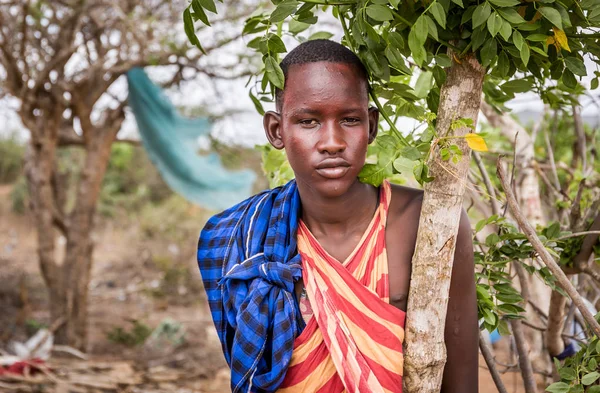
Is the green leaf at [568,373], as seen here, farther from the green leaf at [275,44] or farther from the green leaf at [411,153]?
the green leaf at [275,44]

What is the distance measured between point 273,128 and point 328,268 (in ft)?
1.30

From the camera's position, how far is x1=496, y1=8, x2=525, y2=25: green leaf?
110cm

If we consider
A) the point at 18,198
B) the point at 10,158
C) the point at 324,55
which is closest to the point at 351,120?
the point at 324,55

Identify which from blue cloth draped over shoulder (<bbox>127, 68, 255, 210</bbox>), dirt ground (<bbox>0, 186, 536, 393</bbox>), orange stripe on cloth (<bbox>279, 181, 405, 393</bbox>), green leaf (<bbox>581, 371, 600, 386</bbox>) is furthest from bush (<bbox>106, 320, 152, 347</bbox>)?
green leaf (<bbox>581, 371, 600, 386</bbox>)

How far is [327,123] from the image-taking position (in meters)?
1.40

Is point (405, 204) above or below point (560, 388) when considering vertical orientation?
above

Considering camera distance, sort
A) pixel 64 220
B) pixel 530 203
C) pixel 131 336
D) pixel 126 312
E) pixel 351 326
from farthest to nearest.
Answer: pixel 126 312 < pixel 131 336 < pixel 64 220 < pixel 530 203 < pixel 351 326

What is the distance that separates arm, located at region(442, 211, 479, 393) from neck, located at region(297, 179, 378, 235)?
245 millimetres

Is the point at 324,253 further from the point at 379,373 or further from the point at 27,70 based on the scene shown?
the point at 27,70

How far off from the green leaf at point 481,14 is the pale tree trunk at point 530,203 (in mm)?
1366

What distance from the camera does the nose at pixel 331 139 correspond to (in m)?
1.37

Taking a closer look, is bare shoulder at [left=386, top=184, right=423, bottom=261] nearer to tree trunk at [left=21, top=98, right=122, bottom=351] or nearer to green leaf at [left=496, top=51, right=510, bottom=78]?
green leaf at [left=496, top=51, right=510, bottom=78]

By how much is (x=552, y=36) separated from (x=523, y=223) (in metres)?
0.38

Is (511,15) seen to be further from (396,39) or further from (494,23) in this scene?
(396,39)
